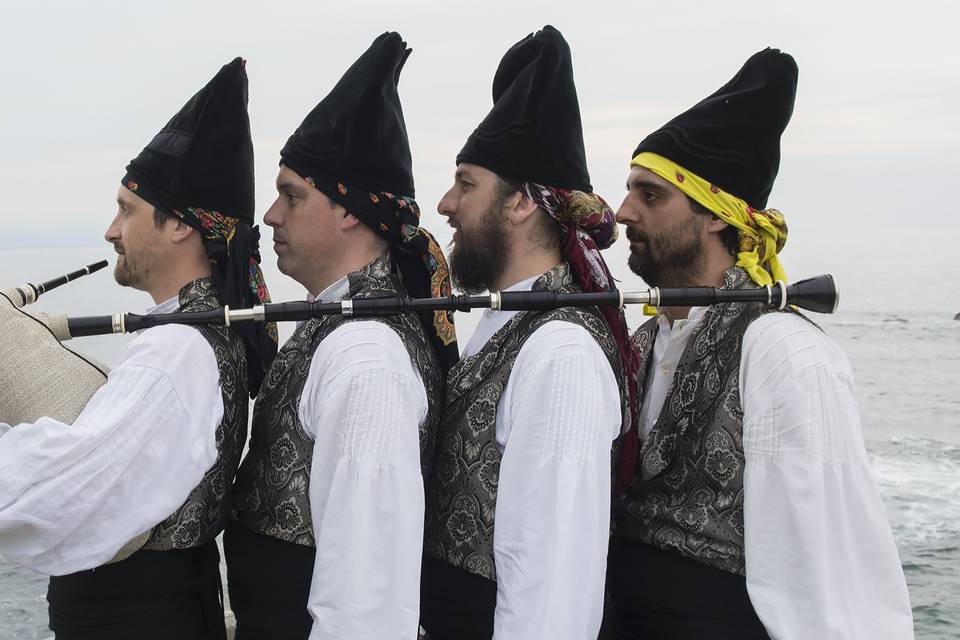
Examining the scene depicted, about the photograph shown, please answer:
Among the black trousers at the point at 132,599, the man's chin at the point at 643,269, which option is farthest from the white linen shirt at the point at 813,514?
the black trousers at the point at 132,599

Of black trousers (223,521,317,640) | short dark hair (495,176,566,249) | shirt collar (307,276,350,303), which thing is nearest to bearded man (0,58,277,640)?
black trousers (223,521,317,640)

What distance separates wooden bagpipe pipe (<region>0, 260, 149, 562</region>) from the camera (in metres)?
2.36

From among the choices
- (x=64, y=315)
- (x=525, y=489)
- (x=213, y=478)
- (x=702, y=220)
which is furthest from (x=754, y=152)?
(x=64, y=315)

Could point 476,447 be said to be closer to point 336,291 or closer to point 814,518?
point 336,291

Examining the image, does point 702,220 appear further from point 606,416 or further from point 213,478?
point 213,478

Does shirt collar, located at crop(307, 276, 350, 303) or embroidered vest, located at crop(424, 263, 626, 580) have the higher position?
shirt collar, located at crop(307, 276, 350, 303)

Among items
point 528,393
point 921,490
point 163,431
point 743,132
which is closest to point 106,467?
point 163,431

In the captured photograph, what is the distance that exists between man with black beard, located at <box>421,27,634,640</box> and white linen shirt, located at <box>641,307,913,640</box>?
359mm

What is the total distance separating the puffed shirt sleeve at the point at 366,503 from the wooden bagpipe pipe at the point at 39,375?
0.53 m

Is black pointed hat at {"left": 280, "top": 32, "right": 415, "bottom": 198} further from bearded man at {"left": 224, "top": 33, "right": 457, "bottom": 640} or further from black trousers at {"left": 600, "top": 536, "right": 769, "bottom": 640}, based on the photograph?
black trousers at {"left": 600, "top": 536, "right": 769, "bottom": 640}

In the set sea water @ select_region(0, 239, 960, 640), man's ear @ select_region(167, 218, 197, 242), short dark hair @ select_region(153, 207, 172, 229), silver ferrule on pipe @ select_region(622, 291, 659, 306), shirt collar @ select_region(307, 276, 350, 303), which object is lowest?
sea water @ select_region(0, 239, 960, 640)

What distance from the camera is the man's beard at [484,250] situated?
2.78m

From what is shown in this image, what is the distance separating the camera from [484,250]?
2799 mm

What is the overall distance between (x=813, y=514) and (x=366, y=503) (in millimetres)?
1002
